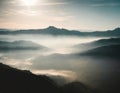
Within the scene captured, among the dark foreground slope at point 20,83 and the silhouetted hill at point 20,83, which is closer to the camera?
the silhouetted hill at point 20,83

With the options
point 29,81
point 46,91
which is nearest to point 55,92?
point 46,91

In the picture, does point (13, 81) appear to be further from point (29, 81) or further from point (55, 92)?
point (55, 92)

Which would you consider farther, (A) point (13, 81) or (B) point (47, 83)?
(B) point (47, 83)

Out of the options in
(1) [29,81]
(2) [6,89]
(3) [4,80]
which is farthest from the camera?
(1) [29,81]

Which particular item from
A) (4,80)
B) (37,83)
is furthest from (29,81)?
(4,80)

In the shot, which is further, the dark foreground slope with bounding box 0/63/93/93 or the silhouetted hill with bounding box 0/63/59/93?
the dark foreground slope with bounding box 0/63/93/93

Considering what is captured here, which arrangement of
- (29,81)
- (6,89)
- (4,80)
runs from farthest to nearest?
1. (29,81)
2. (4,80)
3. (6,89)

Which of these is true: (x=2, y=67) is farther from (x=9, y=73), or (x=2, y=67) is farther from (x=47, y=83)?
(x=47, y=83)

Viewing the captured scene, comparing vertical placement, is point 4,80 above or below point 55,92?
above

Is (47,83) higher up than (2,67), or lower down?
lower down
